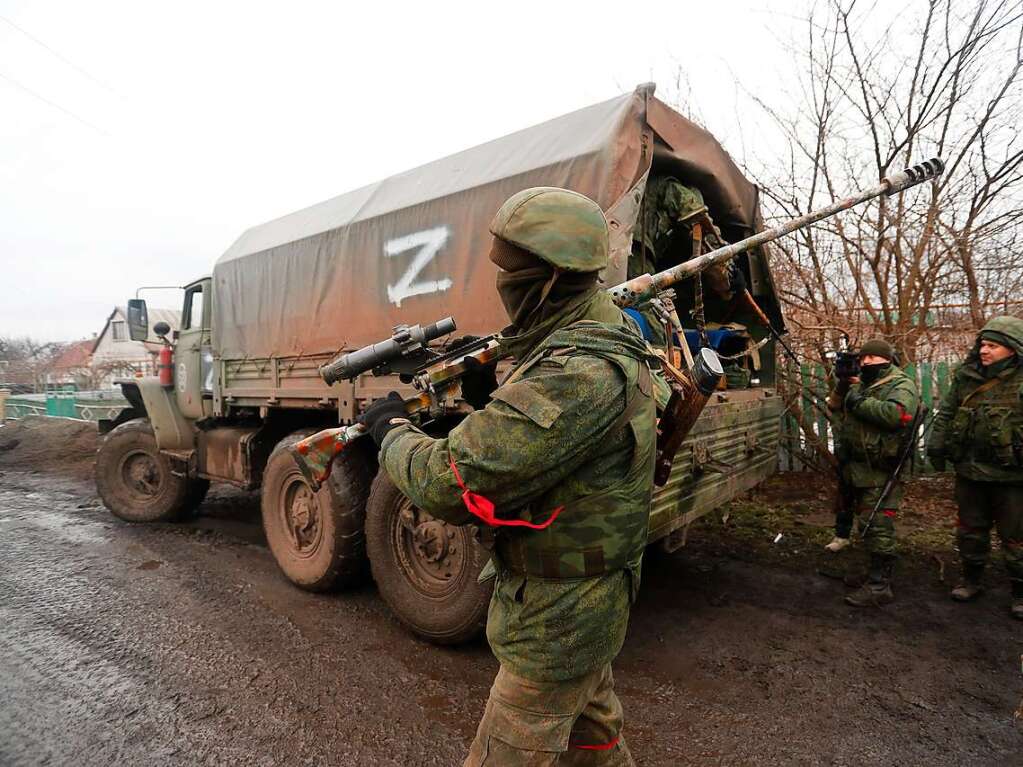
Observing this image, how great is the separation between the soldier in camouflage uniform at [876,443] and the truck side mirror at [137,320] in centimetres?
595

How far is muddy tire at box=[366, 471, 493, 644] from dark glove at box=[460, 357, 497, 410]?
949mm

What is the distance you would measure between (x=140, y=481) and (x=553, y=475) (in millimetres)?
5969

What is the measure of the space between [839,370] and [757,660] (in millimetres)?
2291

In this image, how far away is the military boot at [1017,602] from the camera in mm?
3338

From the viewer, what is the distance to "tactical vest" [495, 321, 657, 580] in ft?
4.44

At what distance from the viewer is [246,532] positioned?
→ 5500 mm

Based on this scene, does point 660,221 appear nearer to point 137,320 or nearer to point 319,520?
point 319,520

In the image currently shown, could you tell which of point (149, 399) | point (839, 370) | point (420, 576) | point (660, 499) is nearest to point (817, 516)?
point (839, 370)

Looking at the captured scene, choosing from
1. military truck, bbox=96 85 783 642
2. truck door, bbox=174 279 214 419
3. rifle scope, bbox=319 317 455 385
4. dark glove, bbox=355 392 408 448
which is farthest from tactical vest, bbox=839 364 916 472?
truck door, bbox=174 279 214 419

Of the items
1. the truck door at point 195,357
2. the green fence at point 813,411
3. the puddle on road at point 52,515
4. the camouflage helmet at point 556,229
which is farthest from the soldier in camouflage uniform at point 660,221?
the puddle on road at point 52,515

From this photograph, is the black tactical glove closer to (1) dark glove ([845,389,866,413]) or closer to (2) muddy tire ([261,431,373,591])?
(2) muddy tire ([261,431,373,591])

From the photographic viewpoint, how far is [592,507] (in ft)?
4.53

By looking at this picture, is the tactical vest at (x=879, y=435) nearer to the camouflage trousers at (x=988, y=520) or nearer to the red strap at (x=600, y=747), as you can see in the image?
the camouflage trousers at (x=988, y=520)

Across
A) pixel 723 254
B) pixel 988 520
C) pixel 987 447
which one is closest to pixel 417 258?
pixel 723 254
